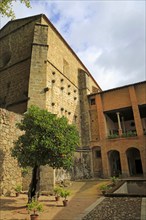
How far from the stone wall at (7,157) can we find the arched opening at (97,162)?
12167 mm

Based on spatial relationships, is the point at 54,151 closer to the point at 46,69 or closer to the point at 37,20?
the point at 46,69

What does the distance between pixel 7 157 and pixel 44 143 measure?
14.8ft

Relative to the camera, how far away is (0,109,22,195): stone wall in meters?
11.5

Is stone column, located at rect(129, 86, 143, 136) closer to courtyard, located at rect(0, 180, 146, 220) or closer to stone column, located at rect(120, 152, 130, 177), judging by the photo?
stone column, located at rect(120, 152, 130, 177)

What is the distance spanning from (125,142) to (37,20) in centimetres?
1769

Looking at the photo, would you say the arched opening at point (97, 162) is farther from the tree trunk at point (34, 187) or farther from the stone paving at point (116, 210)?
the tree trunk at point (34, 187)

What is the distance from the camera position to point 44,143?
901cm

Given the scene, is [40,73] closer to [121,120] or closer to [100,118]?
[100,118]

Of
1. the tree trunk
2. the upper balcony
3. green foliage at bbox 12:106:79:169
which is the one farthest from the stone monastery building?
the tree trunk

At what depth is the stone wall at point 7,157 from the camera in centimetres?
1145

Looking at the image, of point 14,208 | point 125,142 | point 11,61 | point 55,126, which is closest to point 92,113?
point 125,142

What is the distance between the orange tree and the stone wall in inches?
101

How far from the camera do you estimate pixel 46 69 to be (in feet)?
58.9

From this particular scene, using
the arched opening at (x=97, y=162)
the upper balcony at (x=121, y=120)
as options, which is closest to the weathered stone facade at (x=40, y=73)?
the arched opening at (x=97, y=162)
